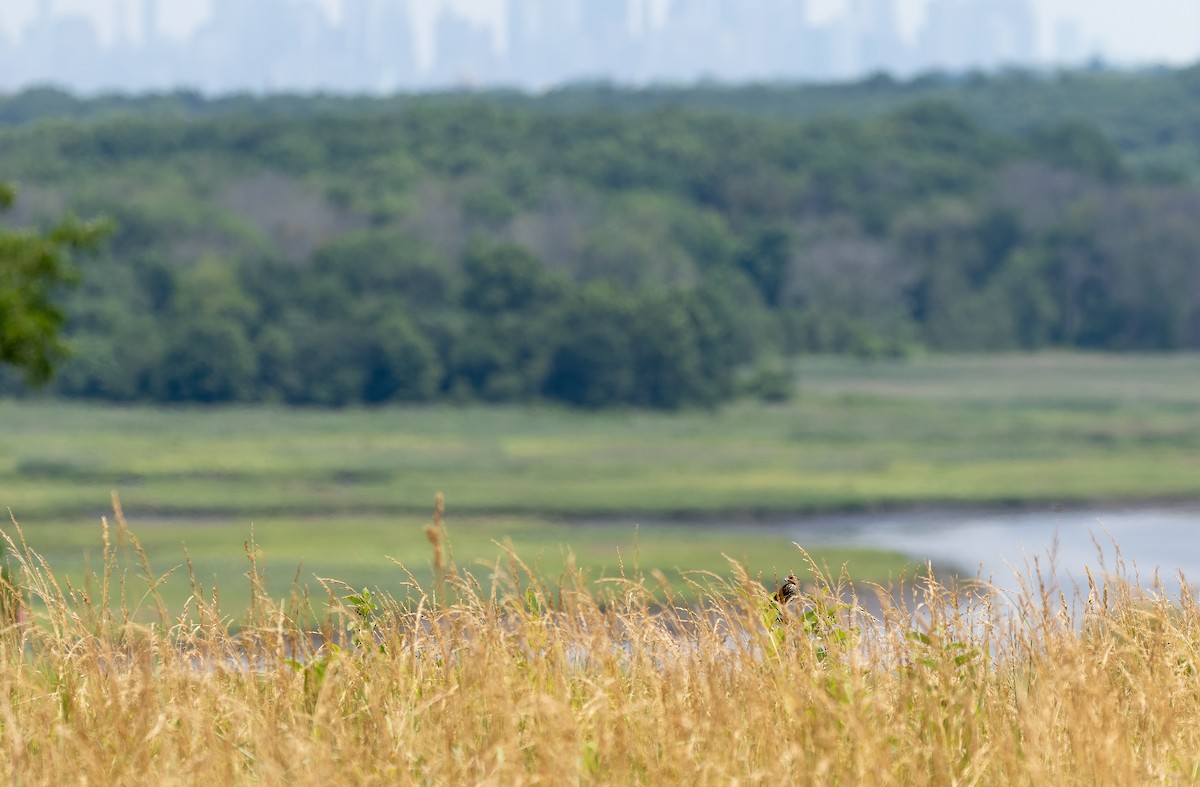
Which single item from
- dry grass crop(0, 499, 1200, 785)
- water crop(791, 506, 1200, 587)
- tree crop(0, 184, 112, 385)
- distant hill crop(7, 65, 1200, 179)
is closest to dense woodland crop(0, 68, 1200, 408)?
distant hill crop(7, 65, 1200, 179)

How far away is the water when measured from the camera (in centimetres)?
3491

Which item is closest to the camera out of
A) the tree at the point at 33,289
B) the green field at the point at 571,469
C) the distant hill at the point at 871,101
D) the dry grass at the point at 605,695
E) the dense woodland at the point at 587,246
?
the dry grass at the point at 605,695

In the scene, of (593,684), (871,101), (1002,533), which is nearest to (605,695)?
(593,684)

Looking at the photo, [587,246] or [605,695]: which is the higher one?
[605,695]

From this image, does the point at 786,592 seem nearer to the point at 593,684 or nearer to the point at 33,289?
the point at 593,684

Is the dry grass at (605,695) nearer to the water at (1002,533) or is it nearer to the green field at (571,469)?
the green field at (571,469)

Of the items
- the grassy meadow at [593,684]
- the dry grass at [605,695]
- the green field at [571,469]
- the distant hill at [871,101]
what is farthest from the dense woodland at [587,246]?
the dry grass at [605,695]

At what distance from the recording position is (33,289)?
81.9 feet

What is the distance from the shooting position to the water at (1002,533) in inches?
1374

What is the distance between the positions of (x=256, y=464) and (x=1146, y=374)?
133 ft

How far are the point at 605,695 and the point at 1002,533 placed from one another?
36332mm

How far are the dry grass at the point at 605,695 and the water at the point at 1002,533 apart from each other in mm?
25793

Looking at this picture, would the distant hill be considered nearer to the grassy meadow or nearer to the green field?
the green field

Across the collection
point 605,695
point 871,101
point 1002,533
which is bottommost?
point 1002,533
